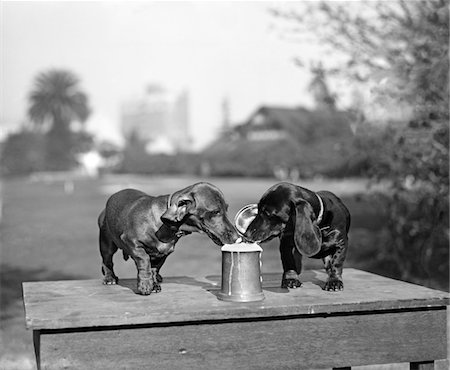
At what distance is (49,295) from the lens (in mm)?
3139

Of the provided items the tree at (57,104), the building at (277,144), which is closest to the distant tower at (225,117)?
the building at (277,144)

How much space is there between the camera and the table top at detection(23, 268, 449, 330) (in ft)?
8.88

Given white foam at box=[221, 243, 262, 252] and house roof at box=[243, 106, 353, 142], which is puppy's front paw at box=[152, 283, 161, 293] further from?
house roof at box=[243, 106, 353, 142]

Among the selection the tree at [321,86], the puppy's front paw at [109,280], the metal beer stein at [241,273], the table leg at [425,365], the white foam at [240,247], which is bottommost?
the table leg at [425,365]

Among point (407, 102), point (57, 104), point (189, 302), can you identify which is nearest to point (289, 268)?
point (189, 302)

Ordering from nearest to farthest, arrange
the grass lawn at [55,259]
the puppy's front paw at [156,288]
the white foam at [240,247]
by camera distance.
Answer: the white foam at [240,247], the puppy's front paw at [156,288], the grass lawn at [55,259]

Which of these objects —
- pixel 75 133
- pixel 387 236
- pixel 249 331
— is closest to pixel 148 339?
pixel 249 331

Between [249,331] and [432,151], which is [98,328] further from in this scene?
[432,151]

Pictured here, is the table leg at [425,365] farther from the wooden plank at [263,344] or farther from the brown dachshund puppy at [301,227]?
the brown dachshund puppy at [301,227]

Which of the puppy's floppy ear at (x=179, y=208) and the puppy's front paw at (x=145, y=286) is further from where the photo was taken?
the puppy's front paw at (x=145, y=286)

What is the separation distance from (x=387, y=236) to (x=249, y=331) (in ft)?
18.5

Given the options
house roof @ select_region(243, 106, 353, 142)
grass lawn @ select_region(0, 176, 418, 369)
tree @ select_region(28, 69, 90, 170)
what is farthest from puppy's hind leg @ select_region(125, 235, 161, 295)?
tree @ select_region(28, 69, 90, 170)

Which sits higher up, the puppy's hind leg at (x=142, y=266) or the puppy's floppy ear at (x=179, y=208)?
the puppy's floppy ear at (x=179, y=208)

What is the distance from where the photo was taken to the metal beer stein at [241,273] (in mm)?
2941
